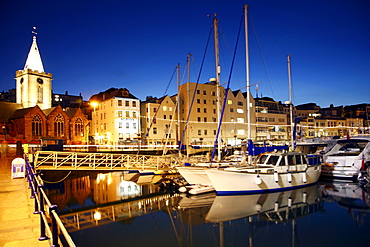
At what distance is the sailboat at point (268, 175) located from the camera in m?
21.8

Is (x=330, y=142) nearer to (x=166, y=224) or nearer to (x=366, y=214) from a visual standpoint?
(x=366, y=214)

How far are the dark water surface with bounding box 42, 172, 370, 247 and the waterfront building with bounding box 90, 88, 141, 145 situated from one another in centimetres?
3844

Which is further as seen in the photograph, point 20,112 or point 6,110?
point 6,110

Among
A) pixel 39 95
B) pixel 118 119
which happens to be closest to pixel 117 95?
pixel 118 119

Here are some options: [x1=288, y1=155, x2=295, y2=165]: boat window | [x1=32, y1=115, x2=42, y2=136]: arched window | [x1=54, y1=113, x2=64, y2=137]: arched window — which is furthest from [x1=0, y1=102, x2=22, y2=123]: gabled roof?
[x1=288, y1=155, x2=295, y2=165]: boat window

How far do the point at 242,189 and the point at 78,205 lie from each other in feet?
42.8

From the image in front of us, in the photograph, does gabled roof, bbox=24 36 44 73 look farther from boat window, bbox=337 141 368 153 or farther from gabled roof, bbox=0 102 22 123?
boat window, bbox=337 141 368 153

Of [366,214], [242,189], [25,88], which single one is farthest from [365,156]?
[25,88]

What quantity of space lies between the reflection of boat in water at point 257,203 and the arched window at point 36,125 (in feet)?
183

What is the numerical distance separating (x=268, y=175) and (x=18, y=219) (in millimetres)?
18185

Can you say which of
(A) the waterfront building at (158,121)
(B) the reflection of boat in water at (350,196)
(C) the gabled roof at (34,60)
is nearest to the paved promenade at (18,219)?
(B) the reflection of boat in water at (350,196)

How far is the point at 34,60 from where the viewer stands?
74500 mm

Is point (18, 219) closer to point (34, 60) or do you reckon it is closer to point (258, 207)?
point (258, 207)

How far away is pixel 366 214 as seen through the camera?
57.5 feet
